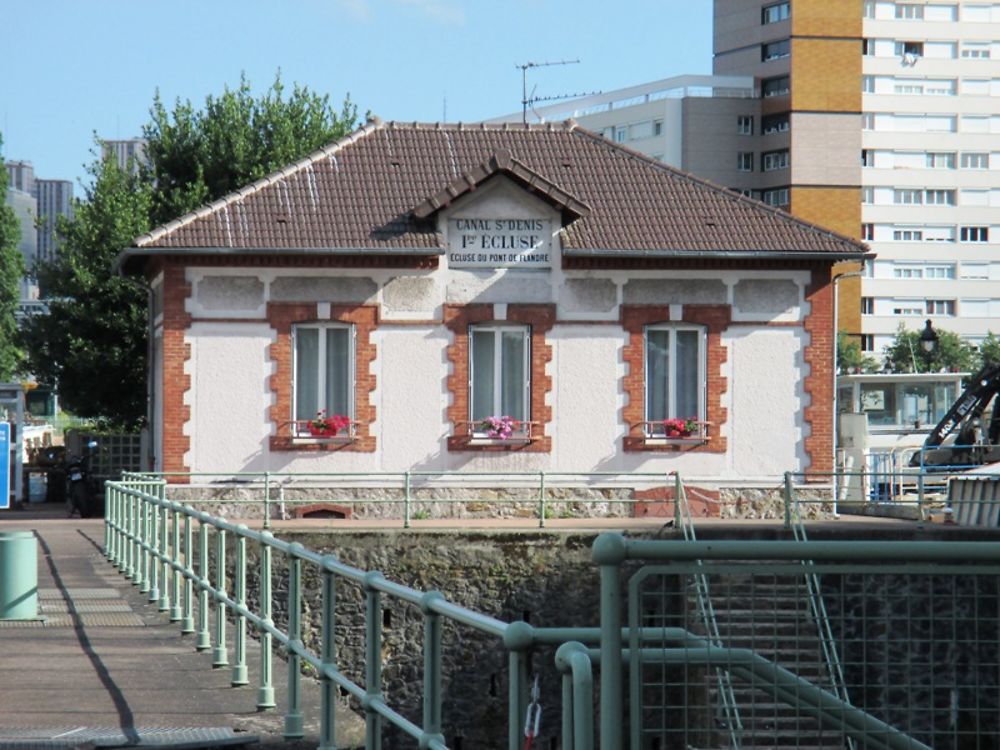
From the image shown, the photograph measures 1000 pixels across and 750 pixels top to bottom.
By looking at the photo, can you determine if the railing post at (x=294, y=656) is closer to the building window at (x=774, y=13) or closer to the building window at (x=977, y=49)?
the building window at (x=774, y=13)

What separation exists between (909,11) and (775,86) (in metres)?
10.9

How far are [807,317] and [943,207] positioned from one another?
280 ft

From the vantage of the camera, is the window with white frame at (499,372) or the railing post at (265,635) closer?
the railing post at (265,635)

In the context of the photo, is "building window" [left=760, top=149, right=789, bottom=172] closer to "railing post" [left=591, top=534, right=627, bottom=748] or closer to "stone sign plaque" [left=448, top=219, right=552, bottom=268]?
"stone sign plaque" [left=448, top=219, right=552, bottom=268]

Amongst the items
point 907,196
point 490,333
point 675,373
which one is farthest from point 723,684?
point 907,196

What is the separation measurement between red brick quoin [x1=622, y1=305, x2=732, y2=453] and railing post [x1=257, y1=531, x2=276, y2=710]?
18.6 meters

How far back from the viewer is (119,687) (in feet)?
40.2

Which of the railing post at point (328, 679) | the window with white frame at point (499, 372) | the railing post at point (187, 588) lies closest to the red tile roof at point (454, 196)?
the window with white frame at point (499, 372)

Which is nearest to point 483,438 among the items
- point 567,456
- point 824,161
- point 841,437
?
point 567,456

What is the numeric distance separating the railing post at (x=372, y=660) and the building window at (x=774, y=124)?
10023 centimetres

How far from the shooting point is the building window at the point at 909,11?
364ft

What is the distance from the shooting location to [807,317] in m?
30.5

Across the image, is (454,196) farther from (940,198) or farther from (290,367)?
(940,198)

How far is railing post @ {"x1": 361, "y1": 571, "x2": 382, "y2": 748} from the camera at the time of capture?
8.09 metres
